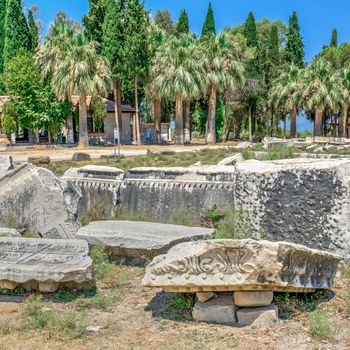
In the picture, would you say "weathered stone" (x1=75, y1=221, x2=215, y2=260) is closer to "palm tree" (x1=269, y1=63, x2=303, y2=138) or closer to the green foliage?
the green foliage

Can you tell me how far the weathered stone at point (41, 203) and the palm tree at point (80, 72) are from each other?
2729 centimetres

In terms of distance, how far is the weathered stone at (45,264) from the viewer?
18.3 feet

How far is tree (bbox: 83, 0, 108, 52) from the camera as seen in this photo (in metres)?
40.3

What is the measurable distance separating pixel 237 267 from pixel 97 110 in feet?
126

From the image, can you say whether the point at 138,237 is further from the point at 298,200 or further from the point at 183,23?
the point at 183,23

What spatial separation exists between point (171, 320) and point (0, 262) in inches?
83.9

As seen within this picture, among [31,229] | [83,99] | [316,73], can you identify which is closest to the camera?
[31,229]

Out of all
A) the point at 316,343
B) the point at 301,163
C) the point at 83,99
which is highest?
the point at 83,99

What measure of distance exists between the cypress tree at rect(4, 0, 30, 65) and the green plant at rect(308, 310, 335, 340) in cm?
4400

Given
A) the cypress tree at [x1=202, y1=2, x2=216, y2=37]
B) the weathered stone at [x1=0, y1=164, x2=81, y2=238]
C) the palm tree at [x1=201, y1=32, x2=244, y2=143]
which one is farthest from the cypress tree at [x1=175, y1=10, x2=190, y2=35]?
the weathered stone at [x1=0, y1=164, x2=81, y2=238]

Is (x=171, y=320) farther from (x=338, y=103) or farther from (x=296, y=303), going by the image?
(x=338, y=103)

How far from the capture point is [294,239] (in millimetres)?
6516

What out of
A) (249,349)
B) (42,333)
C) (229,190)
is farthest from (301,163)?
(42,333)

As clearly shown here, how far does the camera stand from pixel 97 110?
42.0m
